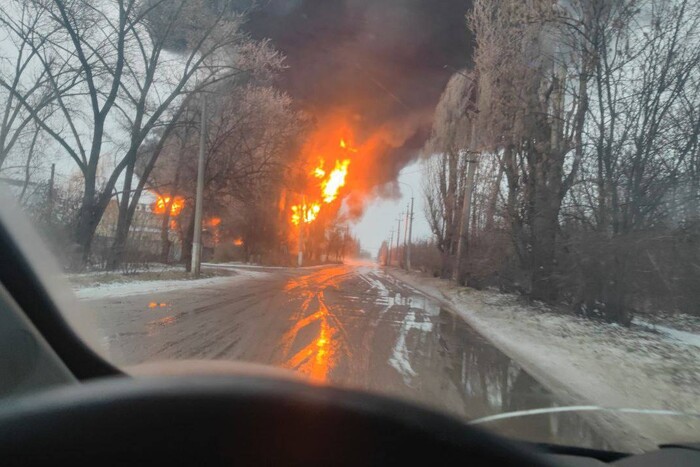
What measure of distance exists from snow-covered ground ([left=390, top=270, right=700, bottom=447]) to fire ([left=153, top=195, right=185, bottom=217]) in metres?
23.8

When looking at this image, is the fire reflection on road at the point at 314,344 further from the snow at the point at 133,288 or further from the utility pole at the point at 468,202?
the utility pole at the point at 468,202

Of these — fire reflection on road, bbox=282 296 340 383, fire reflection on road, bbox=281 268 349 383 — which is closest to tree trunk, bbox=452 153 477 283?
fire reflection on road, bbox=281 268 349 383

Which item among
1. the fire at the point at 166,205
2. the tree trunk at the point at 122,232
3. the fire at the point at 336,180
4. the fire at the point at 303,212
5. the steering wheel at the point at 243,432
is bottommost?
the steering wheel at the point at 243,432

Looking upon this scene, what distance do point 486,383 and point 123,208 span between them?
70.0 ft

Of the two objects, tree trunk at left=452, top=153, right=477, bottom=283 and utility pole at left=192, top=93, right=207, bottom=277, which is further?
tree trunk at left=452, top=153, right=477, bottom=283

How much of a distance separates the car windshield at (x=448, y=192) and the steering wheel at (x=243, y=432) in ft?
5.53

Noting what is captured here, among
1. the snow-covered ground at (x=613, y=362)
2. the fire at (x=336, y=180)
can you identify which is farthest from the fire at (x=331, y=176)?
the snow-covered ground at (x=613, y=362)

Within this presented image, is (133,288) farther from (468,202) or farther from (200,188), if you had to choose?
(468,202)

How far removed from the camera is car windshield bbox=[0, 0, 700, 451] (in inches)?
294

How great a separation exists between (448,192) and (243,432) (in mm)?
30714

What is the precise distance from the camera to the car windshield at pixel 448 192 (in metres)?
7.46

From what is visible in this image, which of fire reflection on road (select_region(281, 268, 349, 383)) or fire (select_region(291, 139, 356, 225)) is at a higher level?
fire (select_region(291, 139, 356, 225))

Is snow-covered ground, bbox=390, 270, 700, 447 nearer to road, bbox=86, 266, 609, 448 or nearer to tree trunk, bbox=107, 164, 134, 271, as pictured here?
road, bbox=86, 266, 609, 448

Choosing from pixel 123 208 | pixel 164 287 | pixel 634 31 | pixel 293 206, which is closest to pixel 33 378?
pixel 634 31
